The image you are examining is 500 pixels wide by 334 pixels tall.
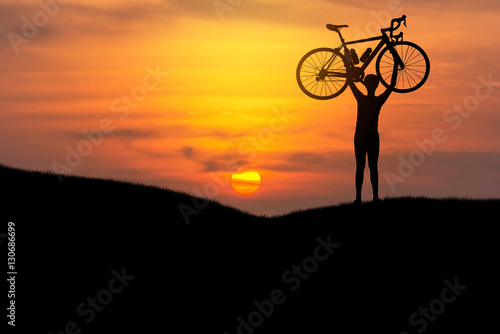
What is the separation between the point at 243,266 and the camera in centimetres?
2212

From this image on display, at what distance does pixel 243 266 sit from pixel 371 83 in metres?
7.37

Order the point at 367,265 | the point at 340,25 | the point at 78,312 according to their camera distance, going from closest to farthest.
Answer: the point at 78,312 < the point at 367,265 < the point at 340,25

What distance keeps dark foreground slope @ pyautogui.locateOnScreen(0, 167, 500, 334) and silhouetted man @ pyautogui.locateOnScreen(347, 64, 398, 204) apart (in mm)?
1746

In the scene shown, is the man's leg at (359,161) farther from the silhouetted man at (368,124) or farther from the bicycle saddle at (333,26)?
the bicycle saddle at (333,26)

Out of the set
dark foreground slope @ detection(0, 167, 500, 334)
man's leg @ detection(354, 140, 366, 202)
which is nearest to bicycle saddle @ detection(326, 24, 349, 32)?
man's leg @ detection(354, 140, 366, 202)

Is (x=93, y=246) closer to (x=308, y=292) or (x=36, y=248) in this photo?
(x=36, y=248)

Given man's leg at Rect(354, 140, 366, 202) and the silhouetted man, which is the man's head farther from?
man's leg at Rect(354, 140, 366, 202)

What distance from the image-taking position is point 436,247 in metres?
21.5

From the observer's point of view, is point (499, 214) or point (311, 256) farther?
point (499, 214)

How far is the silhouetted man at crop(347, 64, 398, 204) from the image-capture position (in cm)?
2258

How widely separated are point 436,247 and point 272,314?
19.2 ft

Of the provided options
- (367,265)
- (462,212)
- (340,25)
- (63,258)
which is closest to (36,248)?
(63,258)

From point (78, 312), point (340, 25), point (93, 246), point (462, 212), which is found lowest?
point (78, 312)

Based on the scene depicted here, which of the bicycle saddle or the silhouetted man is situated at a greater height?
the bicycle saddle
